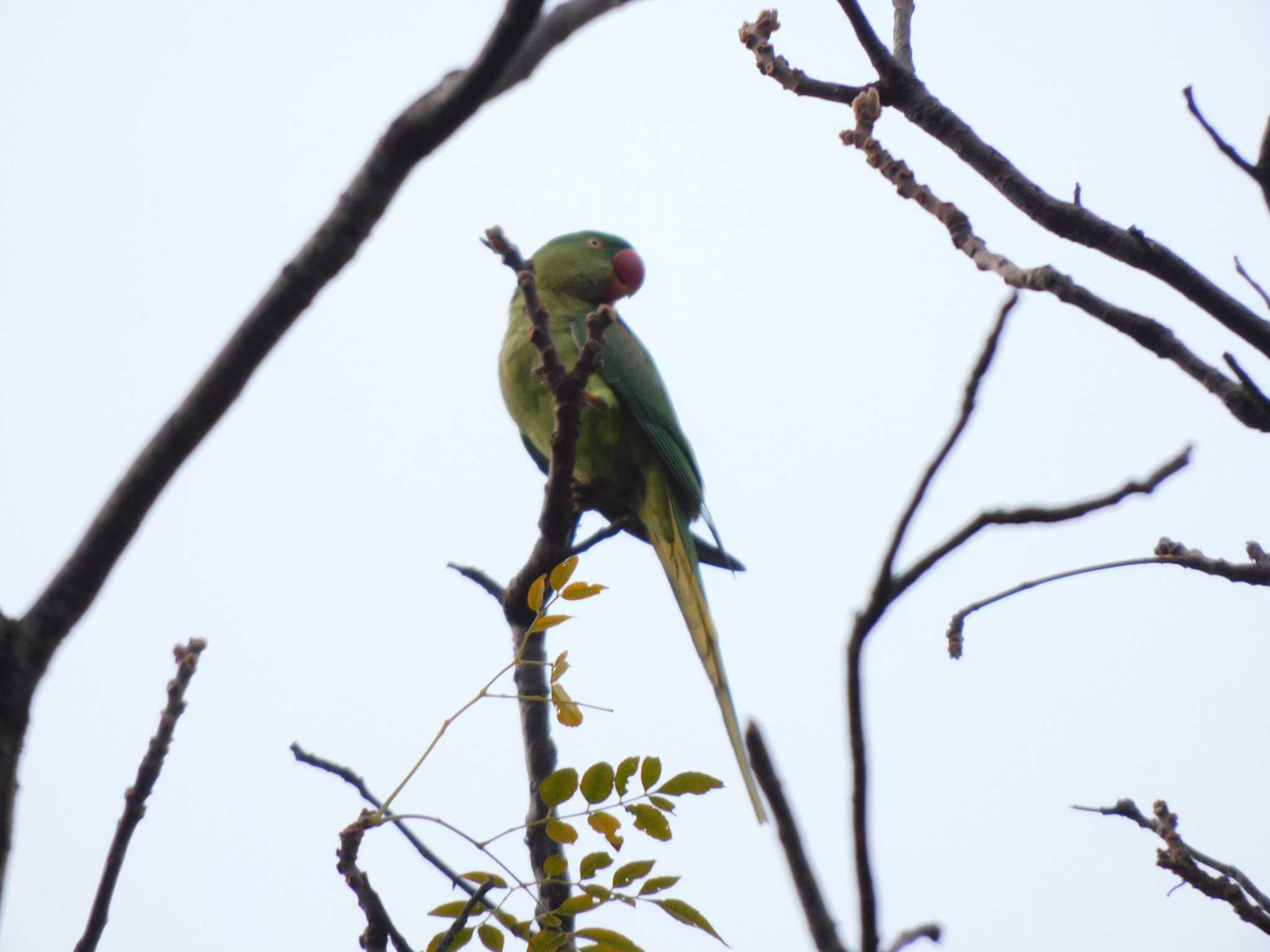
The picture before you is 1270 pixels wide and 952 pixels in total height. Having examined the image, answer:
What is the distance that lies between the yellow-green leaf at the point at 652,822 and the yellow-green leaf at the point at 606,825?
0.03 m

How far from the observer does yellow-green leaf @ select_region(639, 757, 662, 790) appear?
176 cm

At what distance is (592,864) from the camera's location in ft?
5.58

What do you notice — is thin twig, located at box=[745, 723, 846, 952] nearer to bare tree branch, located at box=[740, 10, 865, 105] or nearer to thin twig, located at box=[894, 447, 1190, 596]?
thin twig, located at box=[894, 447, 1190, 596]

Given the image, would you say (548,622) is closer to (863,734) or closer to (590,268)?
(863,734)

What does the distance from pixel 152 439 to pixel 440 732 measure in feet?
2.78

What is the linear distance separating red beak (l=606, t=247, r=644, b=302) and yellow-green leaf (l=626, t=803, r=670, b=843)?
3878mm

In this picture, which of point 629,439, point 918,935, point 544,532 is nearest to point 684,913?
point 918,935

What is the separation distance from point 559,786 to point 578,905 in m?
0.18

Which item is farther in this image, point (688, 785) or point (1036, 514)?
point (688, 785)

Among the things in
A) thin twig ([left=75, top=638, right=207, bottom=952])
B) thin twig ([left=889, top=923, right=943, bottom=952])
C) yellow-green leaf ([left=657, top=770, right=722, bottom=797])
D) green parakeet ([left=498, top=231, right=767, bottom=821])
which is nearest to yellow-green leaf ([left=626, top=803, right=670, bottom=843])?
yellow-green leaf ([left=657, top=770, right=722, bottom=797])

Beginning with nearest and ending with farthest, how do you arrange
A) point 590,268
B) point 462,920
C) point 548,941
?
1. point 462,920
2. point 548,941
3. point 590,268

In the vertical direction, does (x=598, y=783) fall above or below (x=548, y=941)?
above

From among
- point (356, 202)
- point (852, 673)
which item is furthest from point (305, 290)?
point (852, 673)

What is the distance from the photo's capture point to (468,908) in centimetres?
150
